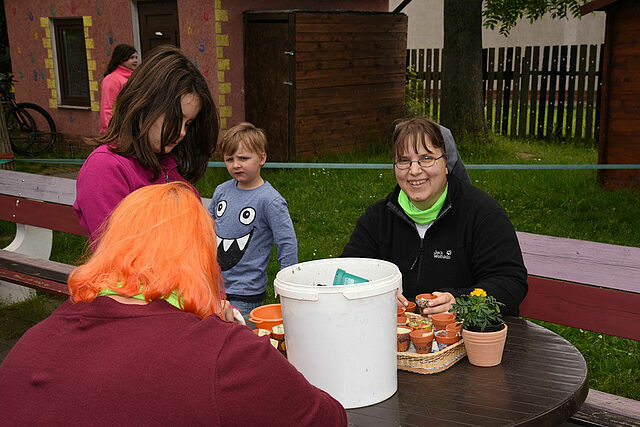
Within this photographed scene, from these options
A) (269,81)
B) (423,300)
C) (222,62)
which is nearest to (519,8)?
(269,81)

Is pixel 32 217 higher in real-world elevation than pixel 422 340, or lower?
lower

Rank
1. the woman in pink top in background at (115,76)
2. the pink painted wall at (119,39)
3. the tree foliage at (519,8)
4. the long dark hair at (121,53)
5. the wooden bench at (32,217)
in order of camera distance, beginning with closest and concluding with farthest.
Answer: the wooden bench at (32,217), the woman in pink top in background at (115,76), the long dark hair at (121,53), the tree foliage at (519,8), the pink painted wall at (119,39)

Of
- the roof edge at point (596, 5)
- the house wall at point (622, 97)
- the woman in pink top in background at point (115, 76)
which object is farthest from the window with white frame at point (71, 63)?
the house wall at point (622, 97)

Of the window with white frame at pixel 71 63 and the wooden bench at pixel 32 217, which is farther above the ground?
the window with white frame at pixel 71 63

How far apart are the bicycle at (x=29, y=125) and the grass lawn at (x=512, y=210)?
4597mm

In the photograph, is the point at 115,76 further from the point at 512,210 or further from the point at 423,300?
the point at 423,300

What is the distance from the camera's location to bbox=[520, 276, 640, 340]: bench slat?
105 inches

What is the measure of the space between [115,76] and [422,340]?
6.12 m

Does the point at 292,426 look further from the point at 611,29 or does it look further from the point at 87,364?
the point at 611,29

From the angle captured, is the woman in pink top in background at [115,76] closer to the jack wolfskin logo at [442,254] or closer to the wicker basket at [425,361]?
the jack wolfskin logo at [442,254]

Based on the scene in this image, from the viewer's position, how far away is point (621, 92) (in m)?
7.43

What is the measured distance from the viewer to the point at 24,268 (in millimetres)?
4156

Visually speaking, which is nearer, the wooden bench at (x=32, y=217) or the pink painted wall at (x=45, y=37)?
the wooden bench at (x=32, y=217)

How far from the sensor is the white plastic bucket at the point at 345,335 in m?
1.51
